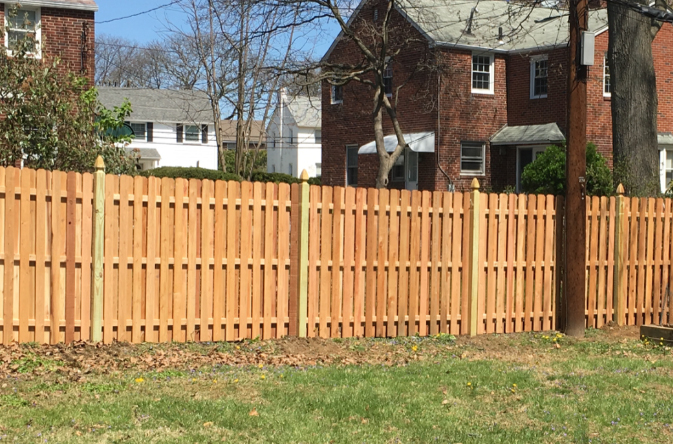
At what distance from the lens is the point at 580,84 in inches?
424

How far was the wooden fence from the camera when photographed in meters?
8.70

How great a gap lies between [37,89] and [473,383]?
7.92 metres

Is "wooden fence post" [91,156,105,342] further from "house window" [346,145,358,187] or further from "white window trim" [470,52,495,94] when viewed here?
"house window" [346,145,358,187]

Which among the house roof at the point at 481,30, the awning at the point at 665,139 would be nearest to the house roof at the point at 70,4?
the house roof at the point at 481,30

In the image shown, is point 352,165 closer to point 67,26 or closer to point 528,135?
point 528,135

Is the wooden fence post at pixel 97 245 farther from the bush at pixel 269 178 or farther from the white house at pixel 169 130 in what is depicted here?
the white house at pixel 169 130

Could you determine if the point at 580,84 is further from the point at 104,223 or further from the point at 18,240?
the point at 18,240

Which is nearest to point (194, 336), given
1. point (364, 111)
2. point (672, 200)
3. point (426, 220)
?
point (426, 220)

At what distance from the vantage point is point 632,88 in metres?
16.5

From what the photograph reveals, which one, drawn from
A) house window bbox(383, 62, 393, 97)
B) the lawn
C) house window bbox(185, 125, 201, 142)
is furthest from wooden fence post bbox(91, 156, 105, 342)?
house window bbox(185, 125, 201, 142)

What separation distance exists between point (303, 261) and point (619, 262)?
4.79 meters

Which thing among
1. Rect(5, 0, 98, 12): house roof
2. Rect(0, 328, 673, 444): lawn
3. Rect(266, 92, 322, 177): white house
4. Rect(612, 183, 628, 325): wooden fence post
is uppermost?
Rect(5, 0, 98, 12): house roof

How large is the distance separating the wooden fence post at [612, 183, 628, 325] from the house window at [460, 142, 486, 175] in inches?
753

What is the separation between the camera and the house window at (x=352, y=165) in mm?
34625
